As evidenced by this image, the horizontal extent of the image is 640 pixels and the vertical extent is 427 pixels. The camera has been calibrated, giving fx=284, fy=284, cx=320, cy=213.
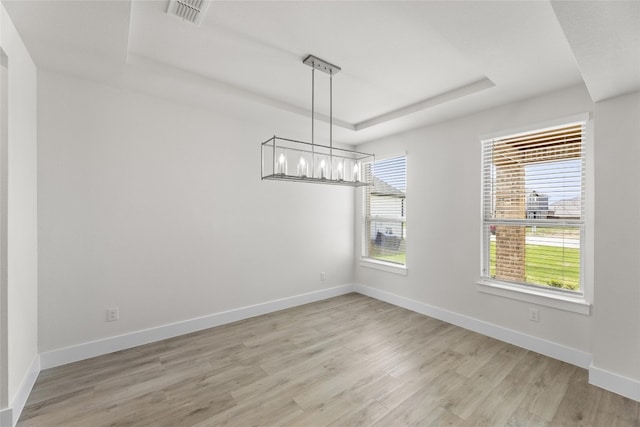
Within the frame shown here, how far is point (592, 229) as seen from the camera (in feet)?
8.29

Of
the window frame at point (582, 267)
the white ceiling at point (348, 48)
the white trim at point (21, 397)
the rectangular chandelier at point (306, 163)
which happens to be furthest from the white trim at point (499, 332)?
the white trim at point (21, 397)

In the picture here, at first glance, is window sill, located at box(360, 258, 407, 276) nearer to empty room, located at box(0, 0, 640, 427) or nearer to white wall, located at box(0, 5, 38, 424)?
empty room, located at box(0, 0, 640, 427)

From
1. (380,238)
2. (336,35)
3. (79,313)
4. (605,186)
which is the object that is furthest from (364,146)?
(79,313)

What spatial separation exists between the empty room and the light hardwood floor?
0.8 inches

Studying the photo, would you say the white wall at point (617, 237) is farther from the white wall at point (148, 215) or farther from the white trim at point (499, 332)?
the white wall at point (148, 215)

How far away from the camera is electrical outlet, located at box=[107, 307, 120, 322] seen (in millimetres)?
2742

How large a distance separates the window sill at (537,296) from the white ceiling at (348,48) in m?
1.78

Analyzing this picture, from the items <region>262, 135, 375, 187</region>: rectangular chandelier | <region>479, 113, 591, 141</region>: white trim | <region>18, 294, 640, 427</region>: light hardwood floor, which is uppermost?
<region>479, 113, 591, 141</region>: white trim

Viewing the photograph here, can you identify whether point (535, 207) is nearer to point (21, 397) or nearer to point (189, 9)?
point (189, 9)

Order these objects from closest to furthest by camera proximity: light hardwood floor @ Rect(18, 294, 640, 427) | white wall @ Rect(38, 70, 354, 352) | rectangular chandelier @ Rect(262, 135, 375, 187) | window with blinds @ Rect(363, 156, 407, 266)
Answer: light hardwood floor @ Rect(18, 294, 640, 427) → rectangular chandelier @ Rect(262, 135, 375, 187) → white wall @ Rect(38, 70, 354, 352) → window with blinds @ Rect(363, 156, 407, 266)

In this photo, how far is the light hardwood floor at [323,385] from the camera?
1.92m

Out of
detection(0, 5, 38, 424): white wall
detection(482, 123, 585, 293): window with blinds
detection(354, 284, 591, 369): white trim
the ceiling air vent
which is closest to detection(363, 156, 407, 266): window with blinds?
detection(354, 284, 591, 369): white trim

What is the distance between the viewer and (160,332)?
3016 mm

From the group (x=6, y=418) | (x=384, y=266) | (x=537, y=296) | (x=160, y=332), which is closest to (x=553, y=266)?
(x=537, y=296)
